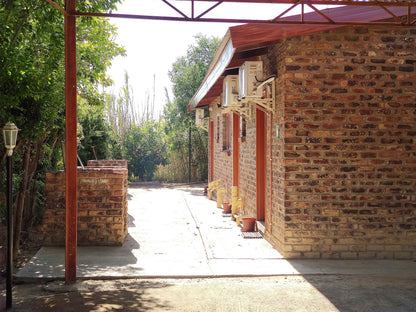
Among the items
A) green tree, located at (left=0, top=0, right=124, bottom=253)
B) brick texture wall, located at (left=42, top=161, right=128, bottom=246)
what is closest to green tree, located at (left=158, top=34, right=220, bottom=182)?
green tree, located at (left=0, top=0, right=124, bottom=253)

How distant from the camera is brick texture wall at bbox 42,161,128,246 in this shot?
7.15 m

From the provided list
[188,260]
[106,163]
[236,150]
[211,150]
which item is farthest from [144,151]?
[188,260]

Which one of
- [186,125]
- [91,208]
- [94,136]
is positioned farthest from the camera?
[186,125]

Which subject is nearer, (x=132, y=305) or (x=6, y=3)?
(x=132, y=305)

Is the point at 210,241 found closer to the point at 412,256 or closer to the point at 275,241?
the point at 275,241

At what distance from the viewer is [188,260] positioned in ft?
21.2

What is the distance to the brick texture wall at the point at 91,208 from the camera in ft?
23.5

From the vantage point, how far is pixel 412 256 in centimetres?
652

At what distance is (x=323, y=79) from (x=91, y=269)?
389cm

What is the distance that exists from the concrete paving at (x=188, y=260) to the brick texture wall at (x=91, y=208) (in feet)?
0.68

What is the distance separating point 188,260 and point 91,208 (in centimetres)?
177

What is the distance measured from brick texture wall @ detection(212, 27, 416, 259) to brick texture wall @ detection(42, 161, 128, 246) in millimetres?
2499

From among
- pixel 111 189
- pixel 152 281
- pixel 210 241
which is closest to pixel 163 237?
pixel 210 241

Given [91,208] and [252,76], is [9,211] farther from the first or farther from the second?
[252,76]
